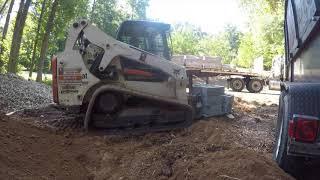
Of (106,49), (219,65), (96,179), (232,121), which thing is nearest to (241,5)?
(219,65)

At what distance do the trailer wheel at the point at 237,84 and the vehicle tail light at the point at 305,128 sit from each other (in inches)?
833

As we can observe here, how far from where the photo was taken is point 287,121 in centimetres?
422

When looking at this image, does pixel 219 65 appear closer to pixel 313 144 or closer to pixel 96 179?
pixel 96 179

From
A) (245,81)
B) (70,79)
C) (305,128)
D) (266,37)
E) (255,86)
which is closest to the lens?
(305,128)

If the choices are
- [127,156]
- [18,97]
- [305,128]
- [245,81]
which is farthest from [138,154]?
[245,81]

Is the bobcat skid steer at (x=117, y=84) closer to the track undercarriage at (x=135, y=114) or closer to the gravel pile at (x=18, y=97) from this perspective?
the track undercarriage at (x=135, y=114)

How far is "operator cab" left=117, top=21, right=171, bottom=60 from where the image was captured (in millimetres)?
10547

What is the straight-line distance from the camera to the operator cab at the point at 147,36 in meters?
10.5

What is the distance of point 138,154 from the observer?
743cm

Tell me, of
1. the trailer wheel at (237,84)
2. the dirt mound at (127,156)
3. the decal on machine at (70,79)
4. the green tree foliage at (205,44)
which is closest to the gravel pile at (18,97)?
the decal on machine at (70,79)

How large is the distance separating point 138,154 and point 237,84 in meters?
18.0

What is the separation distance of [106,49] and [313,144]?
19.2 feet

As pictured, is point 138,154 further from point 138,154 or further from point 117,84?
point 117,84

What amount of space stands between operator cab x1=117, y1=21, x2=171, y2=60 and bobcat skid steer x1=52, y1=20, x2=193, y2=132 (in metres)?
1.11
